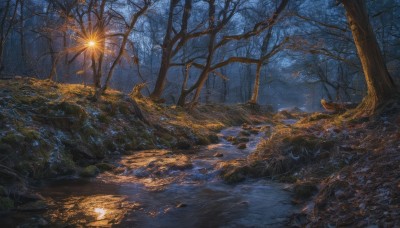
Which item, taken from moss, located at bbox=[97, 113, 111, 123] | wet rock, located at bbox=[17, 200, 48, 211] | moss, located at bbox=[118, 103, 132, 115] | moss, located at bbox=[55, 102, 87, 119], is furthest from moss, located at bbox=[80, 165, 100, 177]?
moss, located at bbox=[118, 103, 132, 115]

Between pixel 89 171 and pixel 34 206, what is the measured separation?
219cm

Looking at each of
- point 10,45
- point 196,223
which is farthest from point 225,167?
point 10,45

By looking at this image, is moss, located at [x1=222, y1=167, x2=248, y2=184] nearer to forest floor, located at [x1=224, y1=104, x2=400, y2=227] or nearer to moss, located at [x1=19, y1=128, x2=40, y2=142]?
forest floor, located at [x1=224, y1=104, x2=400, y2=227]

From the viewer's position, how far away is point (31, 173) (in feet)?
21.1

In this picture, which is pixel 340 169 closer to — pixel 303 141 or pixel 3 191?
pixel 303 141

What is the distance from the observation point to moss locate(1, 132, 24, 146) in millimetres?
6629

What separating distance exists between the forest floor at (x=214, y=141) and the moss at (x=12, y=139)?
Answer: 0.06 ft

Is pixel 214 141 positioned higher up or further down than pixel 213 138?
further down

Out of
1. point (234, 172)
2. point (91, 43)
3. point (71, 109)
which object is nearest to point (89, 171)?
point (71, 109)

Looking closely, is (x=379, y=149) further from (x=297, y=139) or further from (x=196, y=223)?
(x=196, y=223)

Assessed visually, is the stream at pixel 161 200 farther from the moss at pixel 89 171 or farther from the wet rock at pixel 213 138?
the wet rock at pixel 213 138

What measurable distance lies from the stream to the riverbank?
1.70ft

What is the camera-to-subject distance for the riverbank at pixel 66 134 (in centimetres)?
642

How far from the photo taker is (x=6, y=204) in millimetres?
4746
